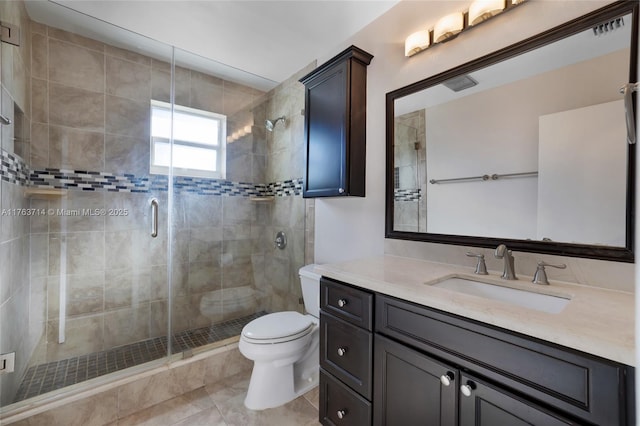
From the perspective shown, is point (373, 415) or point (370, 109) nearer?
point (373, 415)

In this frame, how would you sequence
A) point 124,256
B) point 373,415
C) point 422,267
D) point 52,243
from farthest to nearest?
point 124,256, point 52,243, point 422,267, point 373,415

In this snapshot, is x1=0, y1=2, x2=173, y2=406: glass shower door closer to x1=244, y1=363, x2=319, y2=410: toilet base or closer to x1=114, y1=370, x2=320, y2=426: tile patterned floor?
x1=114, y1=370, x2=320, y2=426: tile patterned floor

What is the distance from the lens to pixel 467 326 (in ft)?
2.71

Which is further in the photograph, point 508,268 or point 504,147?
point 504,147

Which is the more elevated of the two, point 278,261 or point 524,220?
point 524,220

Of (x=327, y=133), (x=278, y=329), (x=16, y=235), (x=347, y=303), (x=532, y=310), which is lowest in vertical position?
(x=278, y=329)

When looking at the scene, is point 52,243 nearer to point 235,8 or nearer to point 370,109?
point 235,8

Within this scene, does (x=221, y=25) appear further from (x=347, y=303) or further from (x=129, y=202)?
(x=347, y=303)

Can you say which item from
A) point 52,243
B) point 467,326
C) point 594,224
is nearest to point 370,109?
point 594,224

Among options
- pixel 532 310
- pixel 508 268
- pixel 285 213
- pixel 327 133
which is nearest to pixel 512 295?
pixel 508 268

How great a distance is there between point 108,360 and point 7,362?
58 cm

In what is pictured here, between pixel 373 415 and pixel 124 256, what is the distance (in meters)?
2.19

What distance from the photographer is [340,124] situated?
1773 mm

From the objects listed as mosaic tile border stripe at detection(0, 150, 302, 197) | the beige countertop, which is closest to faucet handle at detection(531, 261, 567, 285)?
the beige countertop
